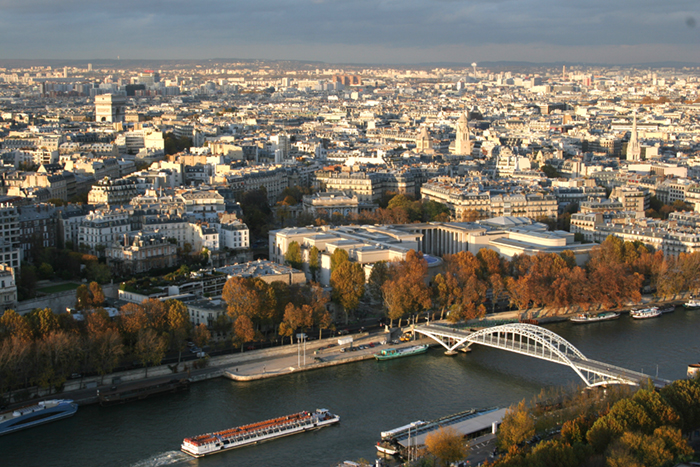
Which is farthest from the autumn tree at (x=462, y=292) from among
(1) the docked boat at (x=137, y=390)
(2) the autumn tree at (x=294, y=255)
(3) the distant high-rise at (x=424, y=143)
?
(3) the distant high-rise at (x=424, y=143)

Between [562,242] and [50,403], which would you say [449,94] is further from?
[50,403]

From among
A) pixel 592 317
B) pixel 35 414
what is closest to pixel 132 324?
pixel 35 414

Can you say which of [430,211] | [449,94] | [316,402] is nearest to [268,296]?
[316,402]

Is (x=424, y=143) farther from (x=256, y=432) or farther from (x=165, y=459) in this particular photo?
(x=165, y=459)

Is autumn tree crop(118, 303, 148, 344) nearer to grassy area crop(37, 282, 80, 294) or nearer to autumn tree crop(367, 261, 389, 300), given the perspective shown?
grassy area crop(37, 282, 80, 294)

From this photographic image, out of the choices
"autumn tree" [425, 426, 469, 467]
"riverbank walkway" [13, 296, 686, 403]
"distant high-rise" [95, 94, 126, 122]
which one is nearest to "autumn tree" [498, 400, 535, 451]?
"autumn tree" [425, 426, 469, 467]

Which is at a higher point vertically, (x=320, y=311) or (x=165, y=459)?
(x=320, y=311)

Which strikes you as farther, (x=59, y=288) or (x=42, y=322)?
(x=59, y=288)
